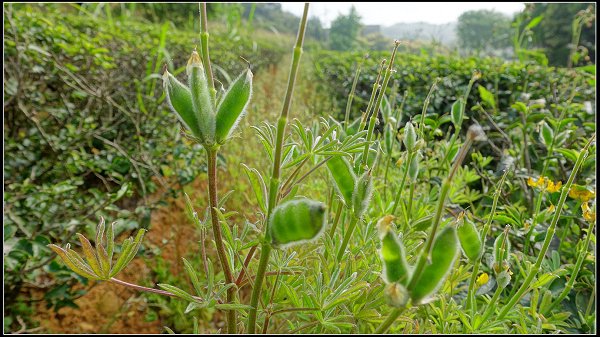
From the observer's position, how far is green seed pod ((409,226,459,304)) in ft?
0.90

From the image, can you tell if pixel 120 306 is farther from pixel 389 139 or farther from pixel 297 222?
pixel 297 222

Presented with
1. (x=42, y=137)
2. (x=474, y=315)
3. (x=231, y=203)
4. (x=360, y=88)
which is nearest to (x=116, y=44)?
(x=42, y=137)

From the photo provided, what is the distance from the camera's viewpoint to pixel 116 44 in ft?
6.72

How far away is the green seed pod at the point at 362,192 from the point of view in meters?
0.37

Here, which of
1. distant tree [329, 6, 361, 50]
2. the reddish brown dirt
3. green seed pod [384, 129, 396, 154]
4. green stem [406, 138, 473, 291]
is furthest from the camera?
distant tree [329, 6, 361, 50]

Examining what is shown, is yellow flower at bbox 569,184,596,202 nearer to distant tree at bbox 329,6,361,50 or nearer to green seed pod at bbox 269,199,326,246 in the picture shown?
green seed pod at bbox 269,199,326,246

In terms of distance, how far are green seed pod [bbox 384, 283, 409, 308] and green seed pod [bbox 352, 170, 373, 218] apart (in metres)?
0.12

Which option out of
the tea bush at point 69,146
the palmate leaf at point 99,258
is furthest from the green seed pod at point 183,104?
the tea bush at point 69,146

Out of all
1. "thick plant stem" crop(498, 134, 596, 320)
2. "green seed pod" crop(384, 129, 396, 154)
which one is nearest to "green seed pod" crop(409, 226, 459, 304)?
"thick plant stem" crop(498, 134, 596, 320)

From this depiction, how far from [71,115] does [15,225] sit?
0.61 metres

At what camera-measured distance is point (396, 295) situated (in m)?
0.27

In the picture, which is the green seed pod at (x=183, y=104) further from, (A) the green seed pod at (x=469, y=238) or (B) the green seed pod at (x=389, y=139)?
(B) the green seed pod at (x=389, y=139)

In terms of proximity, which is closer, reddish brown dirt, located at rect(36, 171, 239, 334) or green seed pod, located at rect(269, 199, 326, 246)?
green seed pod, located at rect(269, 199, 326, 246)

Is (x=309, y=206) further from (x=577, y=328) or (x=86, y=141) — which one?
(x=86, y=141)
